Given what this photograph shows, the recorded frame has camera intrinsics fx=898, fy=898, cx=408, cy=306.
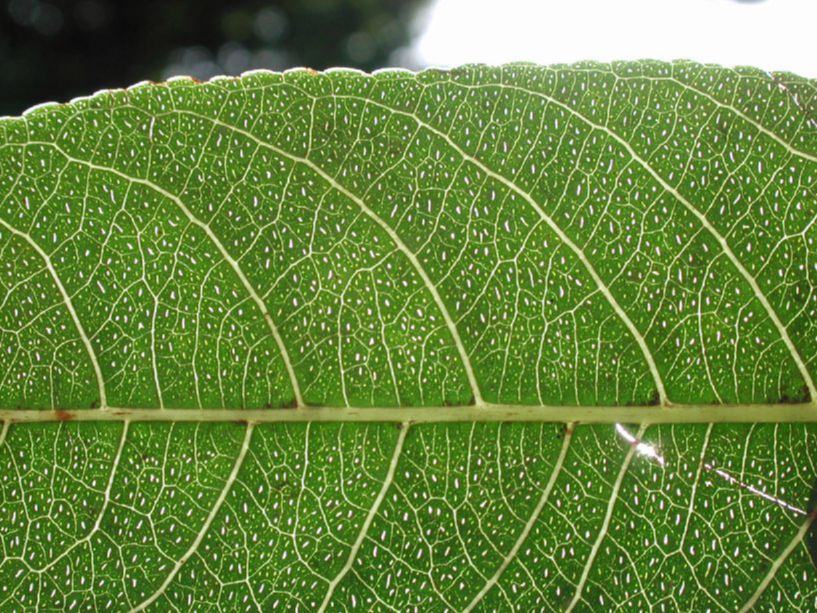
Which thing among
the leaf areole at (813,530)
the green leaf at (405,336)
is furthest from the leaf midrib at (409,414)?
the leaf areole at (813,530)

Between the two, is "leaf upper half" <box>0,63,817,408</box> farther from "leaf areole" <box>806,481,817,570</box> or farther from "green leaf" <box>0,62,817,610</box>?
"leaf areole" <box>806,481,817,570</box>

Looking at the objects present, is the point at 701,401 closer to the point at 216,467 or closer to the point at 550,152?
the point at 550,152

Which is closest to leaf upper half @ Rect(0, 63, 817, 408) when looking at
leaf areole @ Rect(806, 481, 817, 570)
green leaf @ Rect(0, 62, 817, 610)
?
green leaf @ Rect(0, 62, 817, 610)

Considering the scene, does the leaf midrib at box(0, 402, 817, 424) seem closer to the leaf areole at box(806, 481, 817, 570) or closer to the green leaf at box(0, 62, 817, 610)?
the green leaf at box(0, 62, 817, 610)

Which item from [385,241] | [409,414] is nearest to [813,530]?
[409,414]

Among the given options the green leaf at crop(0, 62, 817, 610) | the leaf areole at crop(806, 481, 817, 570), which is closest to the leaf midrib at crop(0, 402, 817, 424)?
the green leaf at crop(0, 62, 817, 610)

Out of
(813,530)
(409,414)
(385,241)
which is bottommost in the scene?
(813,530)

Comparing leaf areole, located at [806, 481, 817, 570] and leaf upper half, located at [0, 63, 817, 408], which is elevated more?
leaf upper half, located at [0, 63, 817, 408]

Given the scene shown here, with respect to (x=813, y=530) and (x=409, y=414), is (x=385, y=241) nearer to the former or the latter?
(x=409, y=414)

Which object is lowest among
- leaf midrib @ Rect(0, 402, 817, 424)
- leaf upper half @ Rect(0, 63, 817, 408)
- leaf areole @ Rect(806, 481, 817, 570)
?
leaf areole @ Rect(806, 481, 817, 570)

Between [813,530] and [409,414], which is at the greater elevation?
[409,414]
